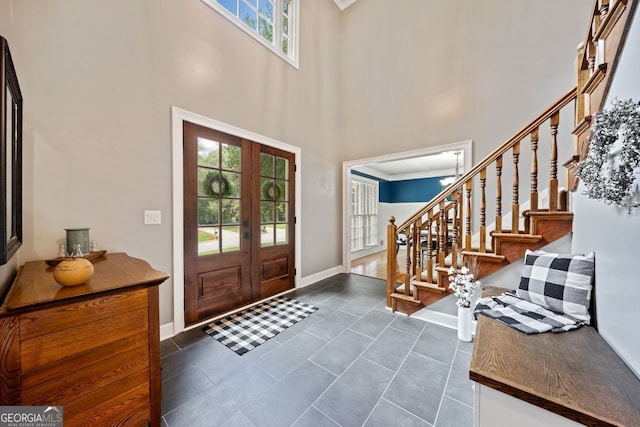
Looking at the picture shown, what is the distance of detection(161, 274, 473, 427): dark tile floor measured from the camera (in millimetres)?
1319

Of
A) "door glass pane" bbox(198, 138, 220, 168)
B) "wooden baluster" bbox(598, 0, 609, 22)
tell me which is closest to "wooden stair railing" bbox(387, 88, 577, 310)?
"wooden baluster" bbox(598, 0, 609, 22)

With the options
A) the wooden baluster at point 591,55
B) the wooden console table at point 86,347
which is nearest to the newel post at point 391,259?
the wooden baluster at point 591,55

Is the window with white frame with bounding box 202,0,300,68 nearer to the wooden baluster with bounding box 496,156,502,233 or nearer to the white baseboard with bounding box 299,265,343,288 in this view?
the wooden baluster with bounding box 496,156,502,233

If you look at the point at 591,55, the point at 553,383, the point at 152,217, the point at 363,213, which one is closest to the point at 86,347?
the point at 152,217

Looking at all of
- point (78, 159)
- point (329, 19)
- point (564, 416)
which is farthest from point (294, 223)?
point (329, 19)

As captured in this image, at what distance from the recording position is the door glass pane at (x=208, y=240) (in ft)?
7.86

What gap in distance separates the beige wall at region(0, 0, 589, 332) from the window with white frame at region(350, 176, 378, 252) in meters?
1.90

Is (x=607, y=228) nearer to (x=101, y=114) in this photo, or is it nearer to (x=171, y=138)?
(x=171, y=138)

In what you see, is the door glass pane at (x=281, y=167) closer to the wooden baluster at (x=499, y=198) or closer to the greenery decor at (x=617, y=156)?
the wooden baluster at (x=499, y=198)

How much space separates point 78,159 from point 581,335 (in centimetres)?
329

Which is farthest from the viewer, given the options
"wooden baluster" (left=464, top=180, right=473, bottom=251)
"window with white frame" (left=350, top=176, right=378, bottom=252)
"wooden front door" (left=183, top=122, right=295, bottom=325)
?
"window with white frame" (left=350, top=176, right=378, bottom=252)

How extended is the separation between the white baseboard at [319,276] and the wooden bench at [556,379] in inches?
106

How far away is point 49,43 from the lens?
1.59 metres

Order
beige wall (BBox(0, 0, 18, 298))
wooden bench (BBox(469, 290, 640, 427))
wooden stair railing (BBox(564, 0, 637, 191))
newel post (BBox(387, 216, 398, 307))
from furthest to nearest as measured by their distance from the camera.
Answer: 1. newel post (BBox(387, 216, 398, 307))
2. beige wall (BBox(0, 0, 18, 298))
3. wooden stair railing (BBox(564, 0, 637, 191))
4. wooden bench (BBox(469, 290, 640, 427))
